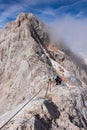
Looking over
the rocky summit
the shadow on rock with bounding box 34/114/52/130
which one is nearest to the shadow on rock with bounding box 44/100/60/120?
the rocky summit

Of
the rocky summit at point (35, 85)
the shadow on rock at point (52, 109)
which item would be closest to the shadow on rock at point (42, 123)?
the rocky summit at point (35, 85)

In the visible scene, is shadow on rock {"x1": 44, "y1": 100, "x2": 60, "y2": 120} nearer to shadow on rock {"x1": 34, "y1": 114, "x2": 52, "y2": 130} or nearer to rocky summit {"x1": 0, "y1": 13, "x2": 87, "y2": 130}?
Result: rocky summit {"x1": 0, "y1": 13, "x2": 87, "y2": 130}

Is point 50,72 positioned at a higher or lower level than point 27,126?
higher

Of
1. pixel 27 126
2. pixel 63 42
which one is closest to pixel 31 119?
pixel 27 126

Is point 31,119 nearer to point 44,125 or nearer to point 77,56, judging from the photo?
point 44,125

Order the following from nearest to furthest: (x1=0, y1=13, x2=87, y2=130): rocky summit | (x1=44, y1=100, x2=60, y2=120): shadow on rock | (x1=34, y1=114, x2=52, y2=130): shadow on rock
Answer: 1. (x1=34, y1=114, x2=52, y2=130): shadow on rock
2. (x1=0, y1=13, x2=87, y2=130): rocky summit
3. (x1=44, y1=100, x2=60, y2=120): shadow on rock

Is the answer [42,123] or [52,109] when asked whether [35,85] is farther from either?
[42,123]

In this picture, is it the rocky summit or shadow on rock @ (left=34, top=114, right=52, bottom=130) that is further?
the rocky summit

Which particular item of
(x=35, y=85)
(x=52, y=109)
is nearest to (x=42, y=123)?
(x=52, y=109)
